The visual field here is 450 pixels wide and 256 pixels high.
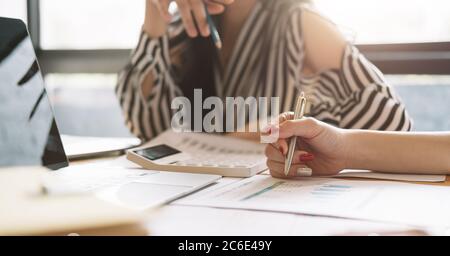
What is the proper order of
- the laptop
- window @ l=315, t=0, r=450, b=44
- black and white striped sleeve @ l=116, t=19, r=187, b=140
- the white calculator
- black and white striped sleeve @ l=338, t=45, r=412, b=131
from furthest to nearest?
window @ l=315, t=0, r=450, b=44 → black and white striped sleeve @ l=116, t=19, r=187, b=140 → black and white striped sleeve @ l=338, t=45, r=412, b=131 → the white calculator → the laptop

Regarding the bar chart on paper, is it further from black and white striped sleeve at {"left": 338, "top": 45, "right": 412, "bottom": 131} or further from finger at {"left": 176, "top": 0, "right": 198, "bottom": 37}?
finger at {"left": 176, "top": 0, "right": 198, "bottom": 37}

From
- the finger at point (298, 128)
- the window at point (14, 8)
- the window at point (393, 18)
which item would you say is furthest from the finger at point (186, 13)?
the window at point (14, 8)

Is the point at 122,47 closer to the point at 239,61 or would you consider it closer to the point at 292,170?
the point at 239,61

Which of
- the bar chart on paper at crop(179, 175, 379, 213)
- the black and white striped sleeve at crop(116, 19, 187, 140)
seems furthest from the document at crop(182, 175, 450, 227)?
the black and white striped sleeve at crop(116, 19, 187, 140)

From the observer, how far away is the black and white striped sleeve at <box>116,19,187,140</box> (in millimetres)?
1117

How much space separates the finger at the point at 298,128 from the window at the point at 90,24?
129 centimetres

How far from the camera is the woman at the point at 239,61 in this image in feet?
3.39

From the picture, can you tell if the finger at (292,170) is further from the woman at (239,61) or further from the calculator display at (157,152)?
the woman at (239,61)

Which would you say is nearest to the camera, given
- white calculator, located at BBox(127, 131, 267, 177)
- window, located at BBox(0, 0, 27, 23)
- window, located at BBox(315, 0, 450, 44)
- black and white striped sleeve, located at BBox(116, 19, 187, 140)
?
white calculator, located at BBox(127, 131, 267, 177)

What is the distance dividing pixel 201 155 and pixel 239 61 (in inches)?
16.9

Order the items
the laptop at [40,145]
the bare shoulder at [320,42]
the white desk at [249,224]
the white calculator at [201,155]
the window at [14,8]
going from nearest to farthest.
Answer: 1. the white desk at [249,224]
2. the laptop at [40,145]
3. the white calculator at [201,155]
4. the bare shoulder at [320,42]
5. the window at [14,8]

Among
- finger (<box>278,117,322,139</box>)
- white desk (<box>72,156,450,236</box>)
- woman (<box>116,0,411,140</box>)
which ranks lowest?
white desk (<box>72,156,450,236</box>)

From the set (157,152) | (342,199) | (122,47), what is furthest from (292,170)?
(122,47)

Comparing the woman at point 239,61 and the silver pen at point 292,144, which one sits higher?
the woman at point 239,61
